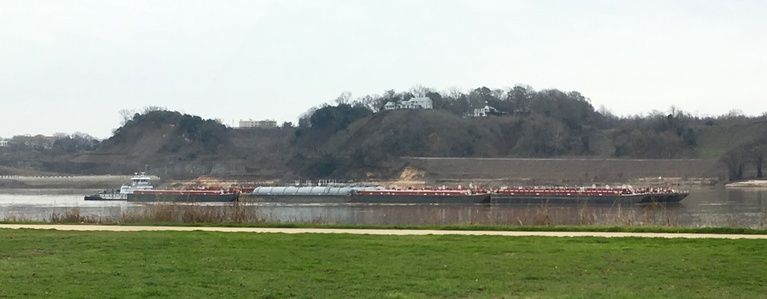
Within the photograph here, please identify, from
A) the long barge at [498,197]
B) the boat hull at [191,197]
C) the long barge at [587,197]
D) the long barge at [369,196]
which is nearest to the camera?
the long barge at [587,197]

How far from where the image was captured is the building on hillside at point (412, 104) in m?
150

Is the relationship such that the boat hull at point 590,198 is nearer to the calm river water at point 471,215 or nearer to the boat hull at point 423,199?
the boat hull at point 423,199

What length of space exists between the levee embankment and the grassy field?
8099 cm

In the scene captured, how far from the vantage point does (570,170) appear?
341ft

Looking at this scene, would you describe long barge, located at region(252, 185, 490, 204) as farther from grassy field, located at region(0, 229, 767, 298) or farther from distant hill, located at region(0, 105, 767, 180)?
grassy field, located at region(0, 229, 767, 298)

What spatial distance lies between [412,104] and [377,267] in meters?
137

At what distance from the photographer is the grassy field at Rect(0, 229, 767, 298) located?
12172mm

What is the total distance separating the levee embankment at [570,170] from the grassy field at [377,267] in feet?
266

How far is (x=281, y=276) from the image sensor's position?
44.4 feet

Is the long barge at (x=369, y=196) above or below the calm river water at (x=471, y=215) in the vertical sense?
above

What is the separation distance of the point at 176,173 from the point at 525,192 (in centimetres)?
→ 7085

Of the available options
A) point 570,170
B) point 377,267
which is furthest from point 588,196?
point 377,267

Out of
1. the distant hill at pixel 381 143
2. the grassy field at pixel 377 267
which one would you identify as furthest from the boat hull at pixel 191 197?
the grassy field at pixel 377 267

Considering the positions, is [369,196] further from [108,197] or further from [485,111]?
[485,111]
